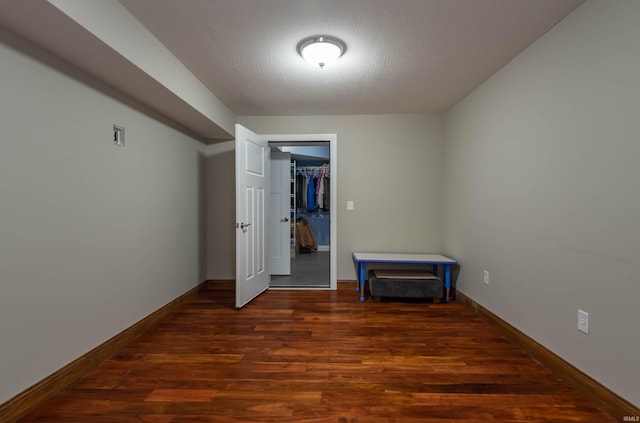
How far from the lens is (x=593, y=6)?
Answer: 1.56m

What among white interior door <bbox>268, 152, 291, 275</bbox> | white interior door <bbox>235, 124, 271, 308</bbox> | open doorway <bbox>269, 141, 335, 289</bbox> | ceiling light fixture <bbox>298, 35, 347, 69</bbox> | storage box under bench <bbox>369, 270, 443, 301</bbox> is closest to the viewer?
ceiling light fixture <bbox>298, 35, 347, 69</bbox>

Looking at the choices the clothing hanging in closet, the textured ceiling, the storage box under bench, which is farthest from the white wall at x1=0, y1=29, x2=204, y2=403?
the clothing hanging in closet

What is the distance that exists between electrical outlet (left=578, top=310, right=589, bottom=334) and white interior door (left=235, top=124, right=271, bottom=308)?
267cm

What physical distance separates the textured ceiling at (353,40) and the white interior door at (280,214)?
146 cm

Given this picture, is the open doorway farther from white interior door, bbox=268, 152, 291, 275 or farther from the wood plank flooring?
the wood plank flooring

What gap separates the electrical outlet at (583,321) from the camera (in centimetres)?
163

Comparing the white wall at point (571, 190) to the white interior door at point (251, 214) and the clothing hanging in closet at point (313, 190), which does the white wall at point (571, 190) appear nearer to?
the white interior door at point (251, 214)

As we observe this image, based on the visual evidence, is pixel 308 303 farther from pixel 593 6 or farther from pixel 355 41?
pixel 593 6

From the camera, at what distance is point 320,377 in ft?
5.96

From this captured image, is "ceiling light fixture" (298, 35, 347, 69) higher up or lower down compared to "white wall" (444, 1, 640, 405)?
higher up

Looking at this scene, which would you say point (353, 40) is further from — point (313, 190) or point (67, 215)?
point (313, 190)

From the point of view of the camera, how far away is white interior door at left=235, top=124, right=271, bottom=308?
9.71ft

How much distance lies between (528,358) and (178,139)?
361cm

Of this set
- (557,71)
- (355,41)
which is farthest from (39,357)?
(557,71)
